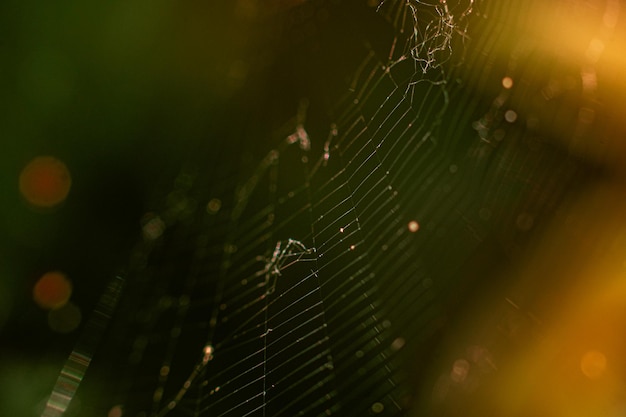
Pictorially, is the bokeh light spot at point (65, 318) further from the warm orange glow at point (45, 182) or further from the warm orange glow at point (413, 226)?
the warm orange glow at point (413, 226)

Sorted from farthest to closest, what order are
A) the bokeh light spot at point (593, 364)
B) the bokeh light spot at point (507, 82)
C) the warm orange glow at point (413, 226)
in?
the warm orange glow at point (413, 226) < the bokeh light spot at point (507, 82) < the bokeh light spot at point (593, 364)

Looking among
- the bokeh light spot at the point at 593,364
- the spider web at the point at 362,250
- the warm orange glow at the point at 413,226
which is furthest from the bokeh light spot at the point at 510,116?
the bokeh light spot at the point at 593,364

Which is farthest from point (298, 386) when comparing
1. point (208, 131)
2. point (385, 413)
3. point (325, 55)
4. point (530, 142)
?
point (325, 55)

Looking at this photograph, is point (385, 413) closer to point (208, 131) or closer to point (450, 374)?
point (450, 374)

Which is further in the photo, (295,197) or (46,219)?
(295,197)

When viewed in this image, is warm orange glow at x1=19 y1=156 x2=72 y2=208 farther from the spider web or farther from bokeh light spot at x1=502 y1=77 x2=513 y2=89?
bokeh light spot at x1=502 y1=77 x2=513 y2=89

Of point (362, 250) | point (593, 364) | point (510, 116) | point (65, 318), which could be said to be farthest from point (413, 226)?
point (65, 318)
